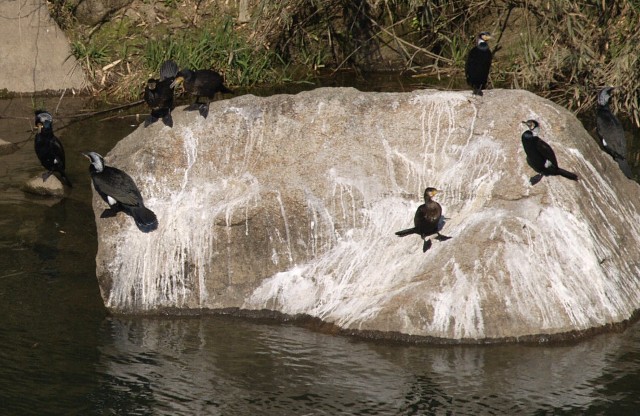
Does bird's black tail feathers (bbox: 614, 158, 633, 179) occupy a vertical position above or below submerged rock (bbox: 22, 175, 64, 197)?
above

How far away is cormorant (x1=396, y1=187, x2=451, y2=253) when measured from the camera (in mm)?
7008

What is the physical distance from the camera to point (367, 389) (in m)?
6.24

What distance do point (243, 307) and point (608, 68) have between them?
573cm

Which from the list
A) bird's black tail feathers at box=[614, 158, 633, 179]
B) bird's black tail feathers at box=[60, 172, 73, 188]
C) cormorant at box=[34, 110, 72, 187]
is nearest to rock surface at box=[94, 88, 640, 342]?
bird's black tail feathers at box=[614, 158, 633, 179]

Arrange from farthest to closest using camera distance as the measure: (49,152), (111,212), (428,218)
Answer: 1. (49,152)
2. (111,212)
3. (428,218)

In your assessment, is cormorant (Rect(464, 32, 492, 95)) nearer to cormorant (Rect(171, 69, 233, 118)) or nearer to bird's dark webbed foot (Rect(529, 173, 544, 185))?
bird's dark webbed foot (Rect(529, 173, 544, 185))

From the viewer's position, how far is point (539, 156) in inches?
279

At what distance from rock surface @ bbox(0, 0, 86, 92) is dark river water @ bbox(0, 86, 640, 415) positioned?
591 cm

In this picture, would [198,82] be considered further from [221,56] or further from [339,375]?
[221,56]

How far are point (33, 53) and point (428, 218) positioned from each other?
7.90 m

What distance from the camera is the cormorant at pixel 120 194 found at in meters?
7.48

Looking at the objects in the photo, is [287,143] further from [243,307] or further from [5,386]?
[5,386]

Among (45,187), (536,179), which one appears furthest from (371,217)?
(45,187)

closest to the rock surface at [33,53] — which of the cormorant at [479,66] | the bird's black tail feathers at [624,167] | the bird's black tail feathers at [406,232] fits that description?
the cormorant at [479,66]
